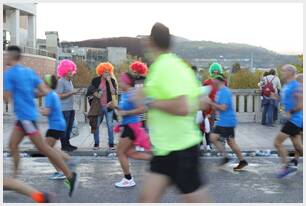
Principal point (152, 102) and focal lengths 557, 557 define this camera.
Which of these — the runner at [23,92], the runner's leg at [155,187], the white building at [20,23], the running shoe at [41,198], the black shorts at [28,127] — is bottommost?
the running shoe at [41,198]

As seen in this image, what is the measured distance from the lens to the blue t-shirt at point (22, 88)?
5.88 m

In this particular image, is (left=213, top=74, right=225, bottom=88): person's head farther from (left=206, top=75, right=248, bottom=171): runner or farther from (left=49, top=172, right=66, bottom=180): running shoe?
(left=49, top=172, right=66, bottom=180): running shoe

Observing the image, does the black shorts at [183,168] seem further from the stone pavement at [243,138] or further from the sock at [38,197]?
the stone pavement at [243,138]

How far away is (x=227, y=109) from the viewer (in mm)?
7852

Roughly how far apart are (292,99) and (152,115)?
4010mm

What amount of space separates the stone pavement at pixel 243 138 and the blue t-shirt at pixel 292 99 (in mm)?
3057

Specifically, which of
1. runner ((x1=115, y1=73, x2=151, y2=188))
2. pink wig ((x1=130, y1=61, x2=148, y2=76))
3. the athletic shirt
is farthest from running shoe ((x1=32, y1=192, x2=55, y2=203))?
the athletic shirt

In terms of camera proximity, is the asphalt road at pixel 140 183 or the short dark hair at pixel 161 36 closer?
the short dark hair at pixel 161 36

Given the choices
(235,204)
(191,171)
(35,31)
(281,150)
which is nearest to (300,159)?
(281,150)

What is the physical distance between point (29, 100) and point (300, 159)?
16.5 ft

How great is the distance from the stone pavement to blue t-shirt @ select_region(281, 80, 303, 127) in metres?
3.06

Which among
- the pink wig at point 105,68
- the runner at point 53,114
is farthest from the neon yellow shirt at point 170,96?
the pink wig at point 105,68

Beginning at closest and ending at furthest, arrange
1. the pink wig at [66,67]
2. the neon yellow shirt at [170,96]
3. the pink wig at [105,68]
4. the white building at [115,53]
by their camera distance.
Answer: the neon yellow shirt at [170,96], the pink wig at [66,67], the pink wig at [105,68], the white building at [115,53]

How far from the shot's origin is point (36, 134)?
5.97 metres
